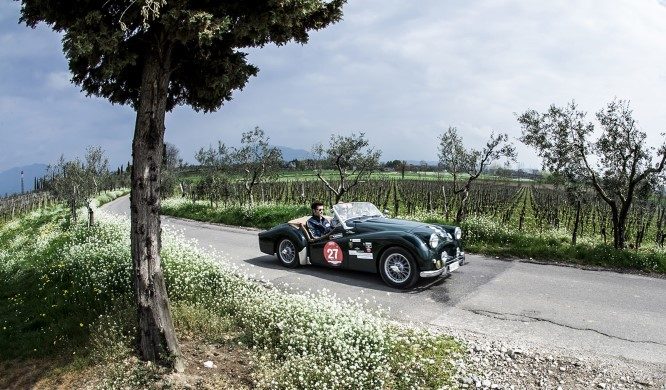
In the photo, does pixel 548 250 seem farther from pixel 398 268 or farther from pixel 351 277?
pixel 351 277

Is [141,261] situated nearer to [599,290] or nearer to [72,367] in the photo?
[72,367]

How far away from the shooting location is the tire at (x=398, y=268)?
8609 mm

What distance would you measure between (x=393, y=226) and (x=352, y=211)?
128 centimetres

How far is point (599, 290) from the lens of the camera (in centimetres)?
873

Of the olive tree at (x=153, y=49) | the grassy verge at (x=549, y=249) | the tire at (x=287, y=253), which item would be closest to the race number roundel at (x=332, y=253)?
the tire at (x=287, y=253)

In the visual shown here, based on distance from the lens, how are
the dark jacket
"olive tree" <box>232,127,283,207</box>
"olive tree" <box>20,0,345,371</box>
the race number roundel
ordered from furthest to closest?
"olive tree" <box>232,127,283,207</box> → the dark jacket → the race number roundel → "olive tree" <box>20,0,345,371</box>

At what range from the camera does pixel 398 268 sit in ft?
28.9

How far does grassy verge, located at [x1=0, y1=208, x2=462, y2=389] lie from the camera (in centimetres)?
545

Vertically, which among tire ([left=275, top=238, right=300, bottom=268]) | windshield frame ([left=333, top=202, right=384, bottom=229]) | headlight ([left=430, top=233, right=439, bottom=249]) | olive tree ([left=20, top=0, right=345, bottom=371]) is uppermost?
olive tree ([left=20, top=0, right=345, bottom=371])

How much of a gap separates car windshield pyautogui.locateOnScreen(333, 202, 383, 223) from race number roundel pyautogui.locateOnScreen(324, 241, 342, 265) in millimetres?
598

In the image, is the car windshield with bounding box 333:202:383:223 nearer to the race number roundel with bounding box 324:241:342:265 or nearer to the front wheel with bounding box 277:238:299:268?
the race number roundel with bounding box 324:241:342:265

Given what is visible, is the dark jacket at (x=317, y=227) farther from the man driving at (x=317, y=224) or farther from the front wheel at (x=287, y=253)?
the front wheel at (x=287, y=253)

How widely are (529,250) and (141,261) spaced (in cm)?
1043

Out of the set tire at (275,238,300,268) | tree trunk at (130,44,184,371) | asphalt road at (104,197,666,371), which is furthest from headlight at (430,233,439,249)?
tree trunk at (130,44,184,371)
